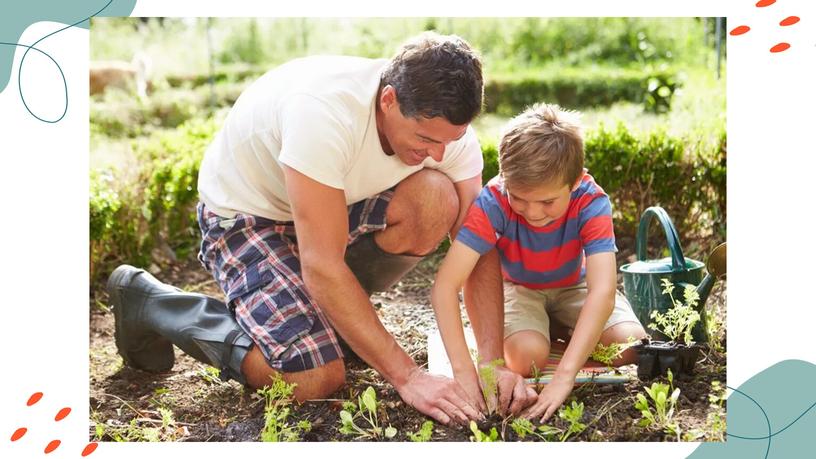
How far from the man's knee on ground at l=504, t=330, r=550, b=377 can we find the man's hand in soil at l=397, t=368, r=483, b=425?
0.42 m

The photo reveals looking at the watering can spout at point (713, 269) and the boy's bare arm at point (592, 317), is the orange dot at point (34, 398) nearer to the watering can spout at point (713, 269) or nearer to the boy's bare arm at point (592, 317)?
the boy's bare arm at point (592, 317)

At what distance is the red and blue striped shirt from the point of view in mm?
3092

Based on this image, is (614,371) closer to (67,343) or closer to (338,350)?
(338,350)

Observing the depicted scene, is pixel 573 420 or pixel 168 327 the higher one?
pixel 168 327

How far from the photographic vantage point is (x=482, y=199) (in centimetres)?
320

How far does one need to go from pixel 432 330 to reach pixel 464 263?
3.00ft

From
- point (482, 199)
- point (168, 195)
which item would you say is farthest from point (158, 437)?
point (168, 195)

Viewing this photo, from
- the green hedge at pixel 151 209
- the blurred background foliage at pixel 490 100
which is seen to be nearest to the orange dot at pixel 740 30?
the blurred background foliage at pixel 490 100

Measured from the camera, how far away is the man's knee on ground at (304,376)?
3125 millimetres

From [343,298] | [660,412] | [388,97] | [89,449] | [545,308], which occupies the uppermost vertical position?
[388,97]

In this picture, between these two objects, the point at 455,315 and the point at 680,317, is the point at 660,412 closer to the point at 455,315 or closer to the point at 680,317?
the point at 680,317

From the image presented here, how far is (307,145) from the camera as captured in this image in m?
2.86

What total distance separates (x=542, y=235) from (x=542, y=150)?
0.46m

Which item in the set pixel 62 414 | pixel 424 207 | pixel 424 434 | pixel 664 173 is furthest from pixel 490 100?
pixel 62 414
